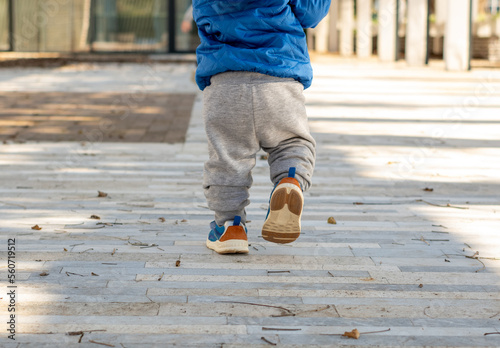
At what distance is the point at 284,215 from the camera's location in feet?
9.79

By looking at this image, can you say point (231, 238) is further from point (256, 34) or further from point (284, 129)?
point (256, 34)

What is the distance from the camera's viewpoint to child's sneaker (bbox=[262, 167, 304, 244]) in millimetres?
2984

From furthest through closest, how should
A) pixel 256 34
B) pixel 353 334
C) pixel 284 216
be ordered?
pixel 256 34 < pixel 284 216 < pixel 353 334

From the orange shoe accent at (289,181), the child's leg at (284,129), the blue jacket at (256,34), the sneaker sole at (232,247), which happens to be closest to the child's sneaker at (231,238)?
the sneaker sole at (232,247)

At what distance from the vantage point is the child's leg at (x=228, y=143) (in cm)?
315

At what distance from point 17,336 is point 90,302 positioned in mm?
378

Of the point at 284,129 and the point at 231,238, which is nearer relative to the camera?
the point at 284,129

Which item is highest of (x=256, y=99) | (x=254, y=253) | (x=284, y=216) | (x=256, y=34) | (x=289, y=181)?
(x=256, y=34)

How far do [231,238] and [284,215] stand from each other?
0.42 meters

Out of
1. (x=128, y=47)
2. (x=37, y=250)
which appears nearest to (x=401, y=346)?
(x=37, y=250)

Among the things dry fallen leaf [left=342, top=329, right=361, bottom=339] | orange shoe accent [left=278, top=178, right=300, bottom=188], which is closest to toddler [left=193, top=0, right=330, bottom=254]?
orange shoe accent [left=278, top=178, right=300, bottom=188]

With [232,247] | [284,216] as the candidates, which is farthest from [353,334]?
[232,247]

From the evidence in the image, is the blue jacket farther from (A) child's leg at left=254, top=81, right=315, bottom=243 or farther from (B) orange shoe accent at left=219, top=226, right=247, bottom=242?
(B) orange shoe accent at left=219, top=226, right=247, bottom=242

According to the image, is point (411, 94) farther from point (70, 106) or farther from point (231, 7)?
point (231, 7)
